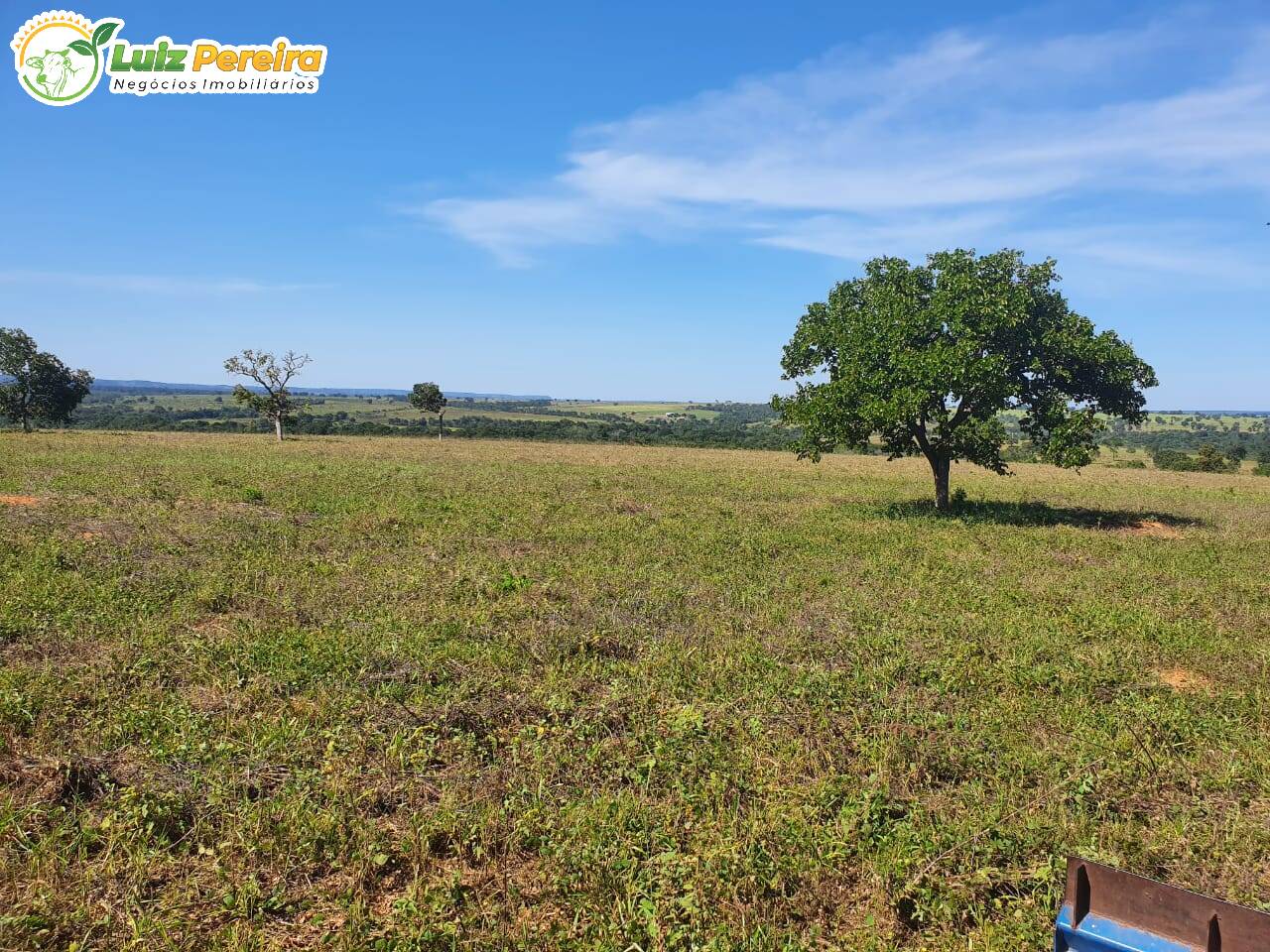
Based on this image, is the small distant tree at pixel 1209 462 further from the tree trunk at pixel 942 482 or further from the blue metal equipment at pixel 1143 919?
the blue metal equipment at pixel 1143 919

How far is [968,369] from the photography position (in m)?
20.1

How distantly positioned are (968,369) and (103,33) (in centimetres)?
2575

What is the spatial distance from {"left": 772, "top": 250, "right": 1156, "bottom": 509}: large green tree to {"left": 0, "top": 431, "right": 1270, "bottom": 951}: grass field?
6.87 metres

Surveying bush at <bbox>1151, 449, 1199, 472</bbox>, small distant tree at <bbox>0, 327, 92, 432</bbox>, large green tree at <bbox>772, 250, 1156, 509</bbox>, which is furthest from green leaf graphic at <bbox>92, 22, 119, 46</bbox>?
bush at <bbox>1151, 449, 1199, 472</bbox>

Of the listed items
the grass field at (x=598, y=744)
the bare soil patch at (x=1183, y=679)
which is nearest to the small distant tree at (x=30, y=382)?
the grass field at (x=598, y=744)

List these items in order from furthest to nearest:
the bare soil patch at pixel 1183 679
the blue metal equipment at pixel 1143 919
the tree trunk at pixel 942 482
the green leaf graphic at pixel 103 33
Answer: the tree trunk at pixel 942 482
the green leaf graphic at pixel 103 33
the bare soil patch at pixel 1183 679
the blue metal equipment at pixel 1143 919

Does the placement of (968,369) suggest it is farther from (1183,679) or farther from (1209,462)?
(1209,462)

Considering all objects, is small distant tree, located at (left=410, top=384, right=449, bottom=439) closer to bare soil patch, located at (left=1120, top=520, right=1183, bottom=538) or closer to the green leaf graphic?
the green leaf graphic

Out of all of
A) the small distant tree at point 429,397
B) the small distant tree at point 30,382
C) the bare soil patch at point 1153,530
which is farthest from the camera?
the small distant tree at point 429,397

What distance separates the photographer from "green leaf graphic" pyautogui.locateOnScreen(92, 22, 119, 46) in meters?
17.9

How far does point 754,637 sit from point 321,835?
20.8 feet

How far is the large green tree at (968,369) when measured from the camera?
20703mm

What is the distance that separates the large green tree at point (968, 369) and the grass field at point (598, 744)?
6875mm

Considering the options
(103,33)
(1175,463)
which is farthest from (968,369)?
Answer: (1175,463)
